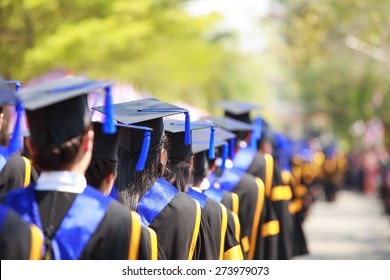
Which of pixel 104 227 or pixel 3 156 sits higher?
pixel 104 227

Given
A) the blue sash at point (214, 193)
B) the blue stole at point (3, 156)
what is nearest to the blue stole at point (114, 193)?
the blue stole at point (3, 156)

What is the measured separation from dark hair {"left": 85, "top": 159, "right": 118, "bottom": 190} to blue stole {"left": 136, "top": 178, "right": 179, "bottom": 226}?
0.67 m

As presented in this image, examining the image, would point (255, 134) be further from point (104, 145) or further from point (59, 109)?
point (59, 109)

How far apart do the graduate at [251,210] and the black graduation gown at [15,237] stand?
393 centimetres

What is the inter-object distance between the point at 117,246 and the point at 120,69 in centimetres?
1925

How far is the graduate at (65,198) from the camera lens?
13.2ft

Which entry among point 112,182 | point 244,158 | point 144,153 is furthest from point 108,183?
point 244,158

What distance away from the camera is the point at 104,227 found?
4.10 meters

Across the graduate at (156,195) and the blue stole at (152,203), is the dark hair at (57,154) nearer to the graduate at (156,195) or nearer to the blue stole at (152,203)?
the graduate at (156,195)

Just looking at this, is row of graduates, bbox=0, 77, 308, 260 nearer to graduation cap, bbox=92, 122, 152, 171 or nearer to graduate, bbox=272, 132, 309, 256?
graduation cap, bbox=92, 122, 152, 171

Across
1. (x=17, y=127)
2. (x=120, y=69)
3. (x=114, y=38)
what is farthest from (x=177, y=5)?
(x=17, y=127)

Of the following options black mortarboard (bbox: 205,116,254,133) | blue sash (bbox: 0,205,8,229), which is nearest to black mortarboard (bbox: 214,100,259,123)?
black mortarboard (bbox: 205,116,254,133)

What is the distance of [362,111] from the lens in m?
38.4

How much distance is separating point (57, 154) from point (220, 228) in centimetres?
192
